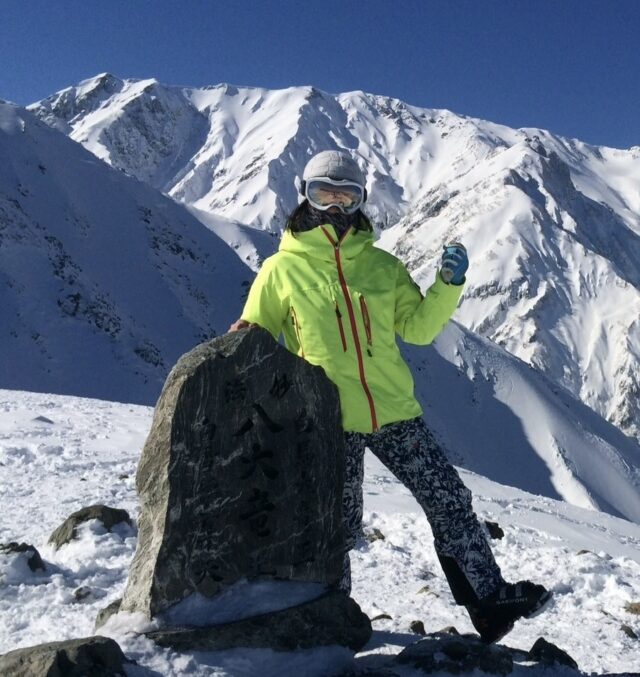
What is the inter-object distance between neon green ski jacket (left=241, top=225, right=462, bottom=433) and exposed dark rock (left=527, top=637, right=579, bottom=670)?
1.59 meters

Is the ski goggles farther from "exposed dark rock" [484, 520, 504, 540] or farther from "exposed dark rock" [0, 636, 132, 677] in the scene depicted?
"exposed dark rock" [484, 520, 504, 540]

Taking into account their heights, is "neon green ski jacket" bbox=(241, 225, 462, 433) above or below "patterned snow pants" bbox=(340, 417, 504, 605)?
above

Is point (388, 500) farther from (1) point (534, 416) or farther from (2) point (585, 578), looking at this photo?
(1) point (534, 416)

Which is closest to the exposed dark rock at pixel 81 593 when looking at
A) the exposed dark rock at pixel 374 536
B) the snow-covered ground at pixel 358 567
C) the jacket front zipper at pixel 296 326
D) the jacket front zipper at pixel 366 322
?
the snow-covered ground at pixel 358 567

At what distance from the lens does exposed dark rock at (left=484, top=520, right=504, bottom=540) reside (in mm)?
8422

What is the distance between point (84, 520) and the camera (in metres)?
6.80

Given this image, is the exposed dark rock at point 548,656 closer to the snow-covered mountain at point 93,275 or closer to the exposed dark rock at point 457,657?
the exposed dark rock at point 457,657

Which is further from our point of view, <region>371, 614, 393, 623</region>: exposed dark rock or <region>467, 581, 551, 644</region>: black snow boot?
<region>371, 614, 393, 623</region>: exposed dark rock

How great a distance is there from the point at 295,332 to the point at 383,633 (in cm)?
223

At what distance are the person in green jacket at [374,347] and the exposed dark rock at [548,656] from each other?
294mm

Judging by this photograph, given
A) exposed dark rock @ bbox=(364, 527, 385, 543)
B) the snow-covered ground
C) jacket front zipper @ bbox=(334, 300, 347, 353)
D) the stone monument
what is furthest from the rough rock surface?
exposed dark rock @ bbox=(364, 527, 385, 543)

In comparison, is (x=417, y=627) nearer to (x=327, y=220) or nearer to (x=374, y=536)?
(x=374, y=536)

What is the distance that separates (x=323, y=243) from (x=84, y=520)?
391 centimetres

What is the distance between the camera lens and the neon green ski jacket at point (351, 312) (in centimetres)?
427
